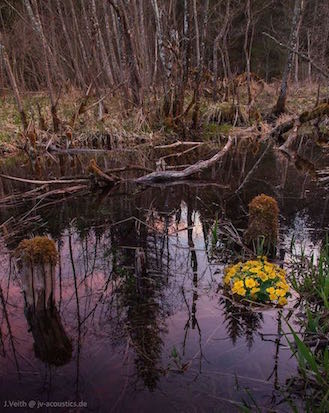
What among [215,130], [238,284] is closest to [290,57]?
[215,130]

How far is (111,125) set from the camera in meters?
12.5

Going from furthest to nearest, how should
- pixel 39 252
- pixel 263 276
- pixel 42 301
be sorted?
pixel 263 276 → pixel 42 301 → pixel 39 252

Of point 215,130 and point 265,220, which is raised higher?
point 265,220

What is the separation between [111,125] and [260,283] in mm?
9808

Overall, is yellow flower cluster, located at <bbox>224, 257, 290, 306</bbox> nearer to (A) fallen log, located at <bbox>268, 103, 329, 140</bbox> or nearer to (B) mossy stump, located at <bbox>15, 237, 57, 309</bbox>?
(B) mossy stump, located at <bbox>15, 237, 57, 309</bbox>

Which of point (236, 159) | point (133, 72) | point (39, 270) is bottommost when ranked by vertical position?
point (236, 159)

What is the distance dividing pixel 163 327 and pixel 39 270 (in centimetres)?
117

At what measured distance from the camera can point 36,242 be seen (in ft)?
10.8

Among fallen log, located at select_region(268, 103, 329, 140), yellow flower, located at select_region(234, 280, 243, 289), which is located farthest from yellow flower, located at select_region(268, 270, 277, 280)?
fallen log, located at select_region(268, 103, 329, 140)

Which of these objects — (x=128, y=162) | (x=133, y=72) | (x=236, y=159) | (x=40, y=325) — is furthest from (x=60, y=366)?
(x=133, y=72)

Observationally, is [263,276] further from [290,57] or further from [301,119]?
[290,57]

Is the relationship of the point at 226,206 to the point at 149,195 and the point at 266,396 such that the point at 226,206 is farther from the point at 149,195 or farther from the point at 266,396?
the point at 266,396

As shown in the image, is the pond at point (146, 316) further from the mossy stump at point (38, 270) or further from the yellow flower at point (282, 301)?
the mossy stump at point (38, 270)

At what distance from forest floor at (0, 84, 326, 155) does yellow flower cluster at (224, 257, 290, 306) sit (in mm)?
9213
